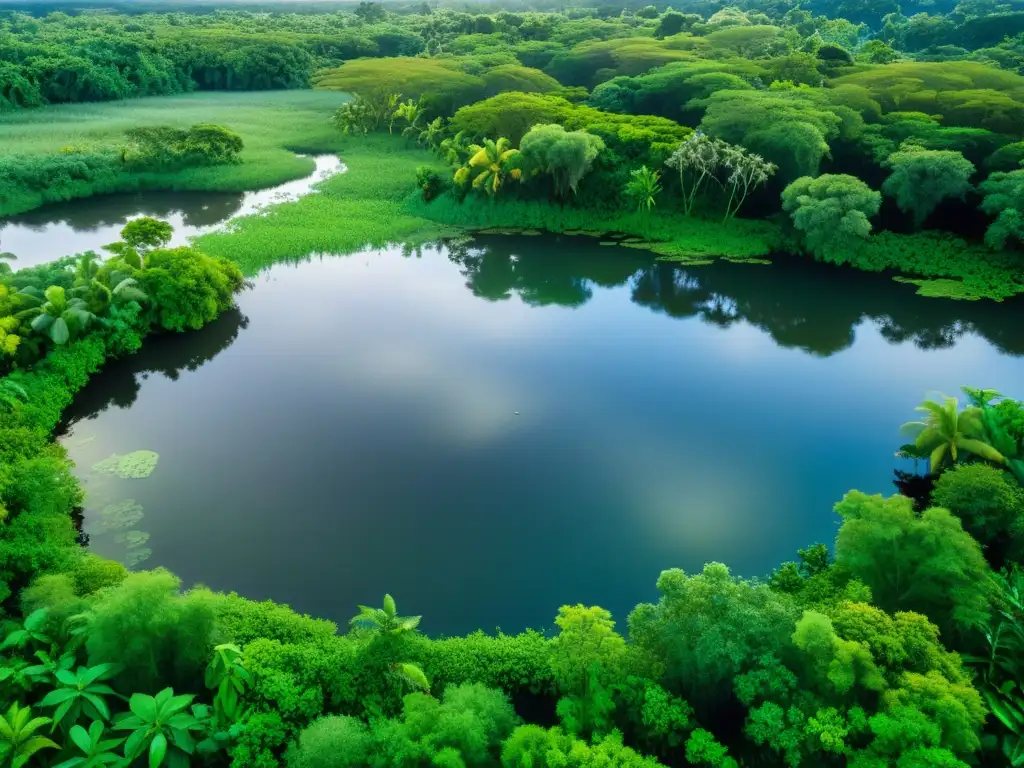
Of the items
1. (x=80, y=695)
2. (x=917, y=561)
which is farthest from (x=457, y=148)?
(x=80, y=695)

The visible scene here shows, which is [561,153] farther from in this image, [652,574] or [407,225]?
[652,574]

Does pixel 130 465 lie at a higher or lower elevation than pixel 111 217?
higher

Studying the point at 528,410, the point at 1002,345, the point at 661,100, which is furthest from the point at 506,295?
the point at 661,100

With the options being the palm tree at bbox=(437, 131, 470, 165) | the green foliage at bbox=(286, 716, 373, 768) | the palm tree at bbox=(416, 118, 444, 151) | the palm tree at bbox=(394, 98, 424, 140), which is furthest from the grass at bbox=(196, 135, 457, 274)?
the green foliage at bbox=(286, 716, 373, 768)

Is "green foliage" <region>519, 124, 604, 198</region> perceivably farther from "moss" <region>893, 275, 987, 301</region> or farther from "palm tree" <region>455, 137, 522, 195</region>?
"moss" <region>893, 275, 987, 301</region>

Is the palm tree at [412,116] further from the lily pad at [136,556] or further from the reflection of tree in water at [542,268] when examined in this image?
the lily pad at [136,556]

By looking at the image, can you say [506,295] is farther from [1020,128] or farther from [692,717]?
[1020,128]
